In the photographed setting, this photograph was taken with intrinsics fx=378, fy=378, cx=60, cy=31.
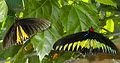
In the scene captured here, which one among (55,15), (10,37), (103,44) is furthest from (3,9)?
(103,44)

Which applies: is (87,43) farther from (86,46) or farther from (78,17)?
(78,17)

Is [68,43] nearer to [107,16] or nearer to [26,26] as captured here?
[26,26]

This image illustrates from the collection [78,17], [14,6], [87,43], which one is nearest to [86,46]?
[87,43]

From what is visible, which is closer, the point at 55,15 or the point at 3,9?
the point at 3,9

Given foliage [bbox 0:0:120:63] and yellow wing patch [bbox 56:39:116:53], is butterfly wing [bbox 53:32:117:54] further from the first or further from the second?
foliage [bbox 0:0:120:63]

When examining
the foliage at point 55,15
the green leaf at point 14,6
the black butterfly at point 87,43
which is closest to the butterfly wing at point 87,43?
the black butterfly at point 87,43

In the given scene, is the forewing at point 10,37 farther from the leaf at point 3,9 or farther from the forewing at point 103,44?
the forewing at point 103,44

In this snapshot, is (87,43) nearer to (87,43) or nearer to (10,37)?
(87,43)
